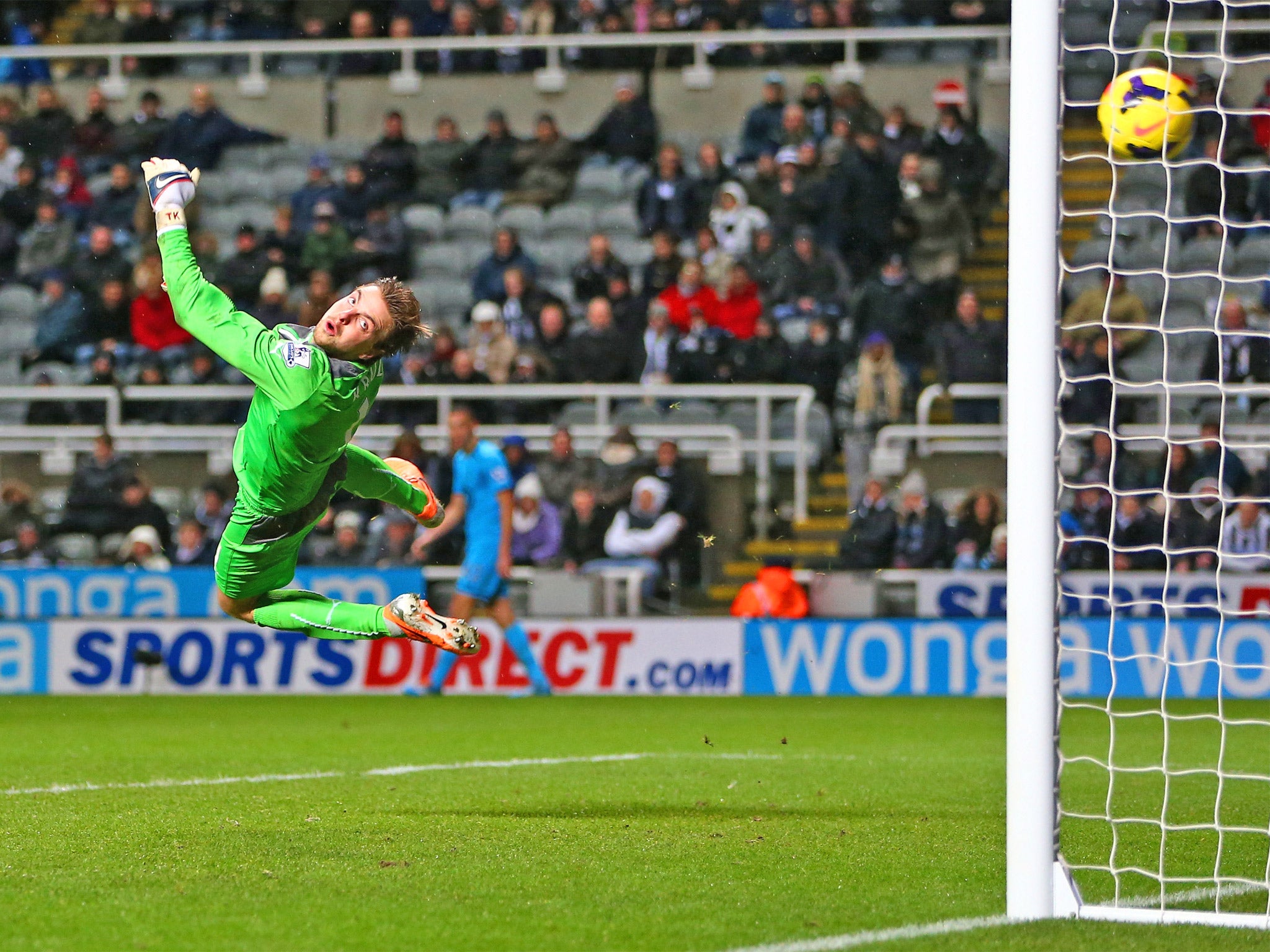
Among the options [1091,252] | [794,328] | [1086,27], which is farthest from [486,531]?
[1086,27]

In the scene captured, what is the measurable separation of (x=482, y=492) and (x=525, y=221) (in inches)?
258

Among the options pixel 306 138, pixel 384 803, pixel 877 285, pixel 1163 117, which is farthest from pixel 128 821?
pixel 306 138

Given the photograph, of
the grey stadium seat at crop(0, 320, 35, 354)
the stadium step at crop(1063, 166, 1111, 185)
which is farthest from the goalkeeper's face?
the stadium step at crop(1063, 166, 1111, 185)

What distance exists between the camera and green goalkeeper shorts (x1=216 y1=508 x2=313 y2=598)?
22.1 feet

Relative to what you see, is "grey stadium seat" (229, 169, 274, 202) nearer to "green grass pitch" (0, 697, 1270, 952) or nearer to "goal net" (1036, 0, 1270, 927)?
"goal net" (1036, 0, 1270, 927)

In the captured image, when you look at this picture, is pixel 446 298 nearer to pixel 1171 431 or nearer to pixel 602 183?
pixel 602 183

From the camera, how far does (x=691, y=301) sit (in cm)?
1770

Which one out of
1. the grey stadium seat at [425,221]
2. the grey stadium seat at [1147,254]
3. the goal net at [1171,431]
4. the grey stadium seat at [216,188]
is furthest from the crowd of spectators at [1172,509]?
the grey stadium seat at [216,188]

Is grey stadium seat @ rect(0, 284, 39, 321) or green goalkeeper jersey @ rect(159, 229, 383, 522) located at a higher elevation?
grey stadium seat @ rect(0, 284, 39, 321)

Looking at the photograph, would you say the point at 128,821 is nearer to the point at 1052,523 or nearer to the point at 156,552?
the point at 1052,523

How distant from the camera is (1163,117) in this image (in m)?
6.21

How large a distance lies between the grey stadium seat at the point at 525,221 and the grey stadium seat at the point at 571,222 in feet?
0.24

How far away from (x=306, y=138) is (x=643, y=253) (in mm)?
5026

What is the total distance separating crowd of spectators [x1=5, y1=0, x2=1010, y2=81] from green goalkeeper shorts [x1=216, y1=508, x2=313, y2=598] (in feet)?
47.7
